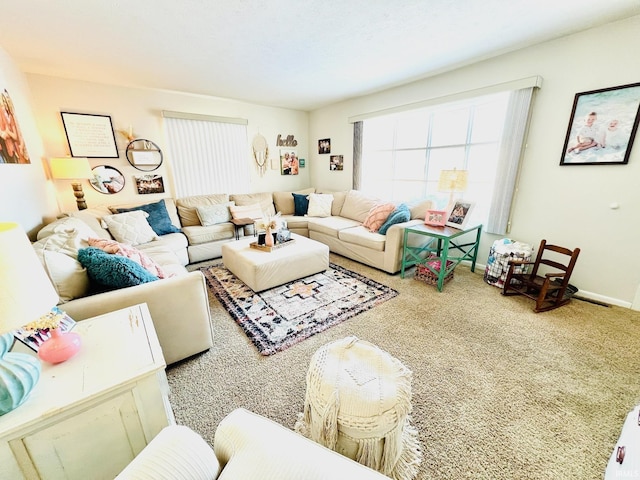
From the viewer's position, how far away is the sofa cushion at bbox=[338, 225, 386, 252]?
3.05 metres

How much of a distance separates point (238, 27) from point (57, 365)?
2.42 metres

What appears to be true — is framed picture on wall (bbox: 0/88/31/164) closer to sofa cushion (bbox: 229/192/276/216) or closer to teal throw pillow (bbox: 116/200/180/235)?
teal throw pillow (bbox: 116/200/180/235)

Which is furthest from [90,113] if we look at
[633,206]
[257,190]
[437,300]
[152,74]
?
[633,206]

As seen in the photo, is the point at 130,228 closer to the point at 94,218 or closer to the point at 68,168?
the point at 94,218

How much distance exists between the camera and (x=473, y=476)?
1075 mm

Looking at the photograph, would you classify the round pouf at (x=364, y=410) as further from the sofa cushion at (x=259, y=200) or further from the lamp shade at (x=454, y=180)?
the sofa cushion at (x=259, y=200)

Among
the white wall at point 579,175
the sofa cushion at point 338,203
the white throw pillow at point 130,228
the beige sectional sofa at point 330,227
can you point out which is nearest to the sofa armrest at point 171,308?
the white throw pillow at point 130,228

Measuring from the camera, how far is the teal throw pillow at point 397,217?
3.08 metres

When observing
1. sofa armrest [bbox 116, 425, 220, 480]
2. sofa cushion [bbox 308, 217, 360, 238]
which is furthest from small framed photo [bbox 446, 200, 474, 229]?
sofa armrest [bbox 116, 425, 220, 480]

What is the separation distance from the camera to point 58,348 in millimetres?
917

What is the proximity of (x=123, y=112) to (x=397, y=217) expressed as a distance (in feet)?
12.9

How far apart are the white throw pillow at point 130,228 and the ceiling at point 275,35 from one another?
1615 millimetres

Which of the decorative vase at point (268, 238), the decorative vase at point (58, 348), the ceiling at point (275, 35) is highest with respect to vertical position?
the ceiling at point (275, 35)

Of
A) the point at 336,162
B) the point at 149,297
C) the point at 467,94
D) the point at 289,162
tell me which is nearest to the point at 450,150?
the point at 467,94
